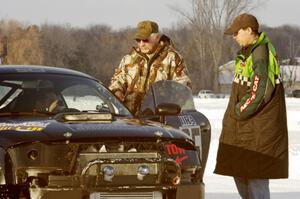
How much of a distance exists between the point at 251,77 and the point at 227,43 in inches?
3775

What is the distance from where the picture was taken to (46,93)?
664 centimetres

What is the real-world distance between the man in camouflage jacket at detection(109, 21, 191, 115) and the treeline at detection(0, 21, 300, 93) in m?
78.8

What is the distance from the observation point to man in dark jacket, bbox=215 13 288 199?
6.64m

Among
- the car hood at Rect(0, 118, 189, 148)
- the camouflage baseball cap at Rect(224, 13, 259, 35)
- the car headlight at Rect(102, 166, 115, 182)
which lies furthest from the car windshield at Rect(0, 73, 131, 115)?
the car headlight at Rect(102, 166, 115, 182)

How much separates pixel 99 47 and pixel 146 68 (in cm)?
11738

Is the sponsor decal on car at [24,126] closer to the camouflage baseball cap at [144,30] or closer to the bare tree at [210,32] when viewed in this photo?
the camouflage baseball cap at [144,30]

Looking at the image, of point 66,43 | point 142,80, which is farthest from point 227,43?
point 142,80

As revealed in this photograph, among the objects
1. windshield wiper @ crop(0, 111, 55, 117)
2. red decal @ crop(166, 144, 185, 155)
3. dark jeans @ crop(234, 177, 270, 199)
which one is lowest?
dark jeans @ crop(234, 177, 270, 199)

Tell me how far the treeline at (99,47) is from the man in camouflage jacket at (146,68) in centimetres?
7880

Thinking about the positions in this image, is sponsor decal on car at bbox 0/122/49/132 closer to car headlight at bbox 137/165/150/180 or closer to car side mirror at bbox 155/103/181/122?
car headlight at bbox 137/165/150/180

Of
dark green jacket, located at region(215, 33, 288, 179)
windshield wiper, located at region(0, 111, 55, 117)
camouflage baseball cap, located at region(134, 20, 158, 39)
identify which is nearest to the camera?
windshield wiper, located at region(0, 111, 55, 117)

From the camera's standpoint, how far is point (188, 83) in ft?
26.3

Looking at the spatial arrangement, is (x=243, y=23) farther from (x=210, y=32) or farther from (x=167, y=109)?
(x=210, y=32)

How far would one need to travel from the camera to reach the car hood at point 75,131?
5.15 m
